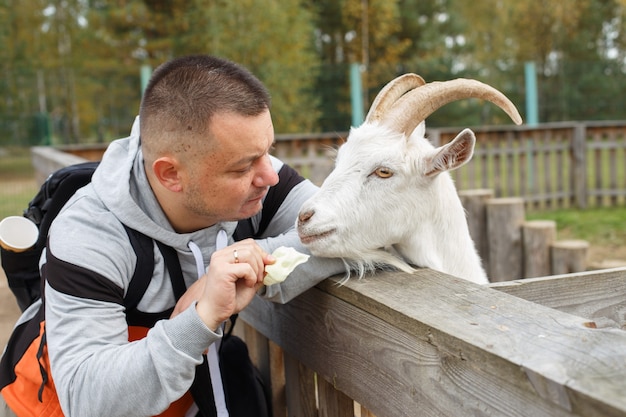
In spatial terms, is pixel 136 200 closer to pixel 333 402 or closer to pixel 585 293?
pixel 333 402

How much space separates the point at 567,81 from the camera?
51.2 ft

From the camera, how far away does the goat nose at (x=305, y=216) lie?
204 centimetres

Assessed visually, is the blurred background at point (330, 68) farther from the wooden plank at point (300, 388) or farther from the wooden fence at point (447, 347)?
the wooden fence at point (447, 347)

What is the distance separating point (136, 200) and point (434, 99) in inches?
40.2

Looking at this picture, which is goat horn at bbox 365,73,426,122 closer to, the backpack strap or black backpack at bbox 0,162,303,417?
black backpack at bbox 0,162,303,417

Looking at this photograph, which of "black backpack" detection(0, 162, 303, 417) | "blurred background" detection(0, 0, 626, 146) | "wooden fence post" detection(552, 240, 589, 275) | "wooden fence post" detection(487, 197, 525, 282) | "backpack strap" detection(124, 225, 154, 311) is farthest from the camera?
"blurred background" detection(0, 0, 626, 146)

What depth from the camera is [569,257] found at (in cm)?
522

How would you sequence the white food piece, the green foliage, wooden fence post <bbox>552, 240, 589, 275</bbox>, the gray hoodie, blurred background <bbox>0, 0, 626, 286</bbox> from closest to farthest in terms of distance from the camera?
the gray hoodie → the white food piece → wooden fence post <bbox>552, 240, 589, 275</bbox> → the green foliage → blurred background <bbox>0, 0, 626, 286</bbox>

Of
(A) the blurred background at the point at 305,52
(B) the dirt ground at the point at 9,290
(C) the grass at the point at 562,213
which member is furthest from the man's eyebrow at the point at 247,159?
(A) the blurred background at the point at 305,52

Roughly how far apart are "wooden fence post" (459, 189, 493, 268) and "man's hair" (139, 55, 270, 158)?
169 inches

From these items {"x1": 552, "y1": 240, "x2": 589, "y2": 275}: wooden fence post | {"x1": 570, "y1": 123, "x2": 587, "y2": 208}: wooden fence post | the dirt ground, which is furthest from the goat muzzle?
{"x1": 570, "y1": 123, "x2": 587, "y2": 208}: wooden fence post

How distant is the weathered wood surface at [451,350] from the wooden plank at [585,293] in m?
0.26

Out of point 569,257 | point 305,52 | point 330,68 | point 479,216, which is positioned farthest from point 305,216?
point 305,52

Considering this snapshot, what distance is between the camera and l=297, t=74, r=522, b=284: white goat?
87.6 inches
